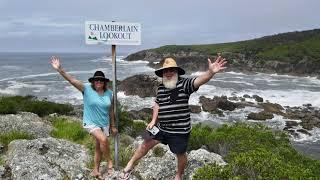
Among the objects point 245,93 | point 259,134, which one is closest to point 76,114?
point 259,134

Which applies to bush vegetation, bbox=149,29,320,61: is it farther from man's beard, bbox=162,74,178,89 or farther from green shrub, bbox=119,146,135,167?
man's beard, bbox=162,74,178,89

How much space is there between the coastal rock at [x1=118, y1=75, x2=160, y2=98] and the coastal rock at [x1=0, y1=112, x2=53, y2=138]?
31.0 meters

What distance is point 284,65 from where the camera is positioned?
82.4 meters

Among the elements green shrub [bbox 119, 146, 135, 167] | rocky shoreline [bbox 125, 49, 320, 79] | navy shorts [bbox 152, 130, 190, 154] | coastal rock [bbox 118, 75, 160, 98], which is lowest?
rocky shoreline [bbox 125, 49, 320, 79]

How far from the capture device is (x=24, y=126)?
470 inches

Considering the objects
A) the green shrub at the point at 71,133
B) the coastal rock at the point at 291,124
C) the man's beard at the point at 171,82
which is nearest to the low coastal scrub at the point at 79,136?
the green shrub at the point at 71,133

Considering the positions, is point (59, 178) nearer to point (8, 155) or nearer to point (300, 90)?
point (8, 155)

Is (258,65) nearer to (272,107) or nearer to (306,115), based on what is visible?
(272,107)

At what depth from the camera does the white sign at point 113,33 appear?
7.26m

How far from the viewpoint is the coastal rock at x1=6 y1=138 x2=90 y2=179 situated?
742 cm

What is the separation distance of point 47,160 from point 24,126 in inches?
166

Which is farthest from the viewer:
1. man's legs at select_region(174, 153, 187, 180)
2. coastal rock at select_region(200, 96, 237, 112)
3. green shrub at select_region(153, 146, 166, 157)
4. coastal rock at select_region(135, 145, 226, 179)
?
coastal rock at select_region(200, 96, 237, 112)

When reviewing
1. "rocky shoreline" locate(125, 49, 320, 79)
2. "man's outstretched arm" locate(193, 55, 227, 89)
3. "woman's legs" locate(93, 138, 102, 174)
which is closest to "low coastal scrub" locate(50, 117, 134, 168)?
"woman's legs" locate(93, 138, 102, 174)

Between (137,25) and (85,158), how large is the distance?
8.57 ft
